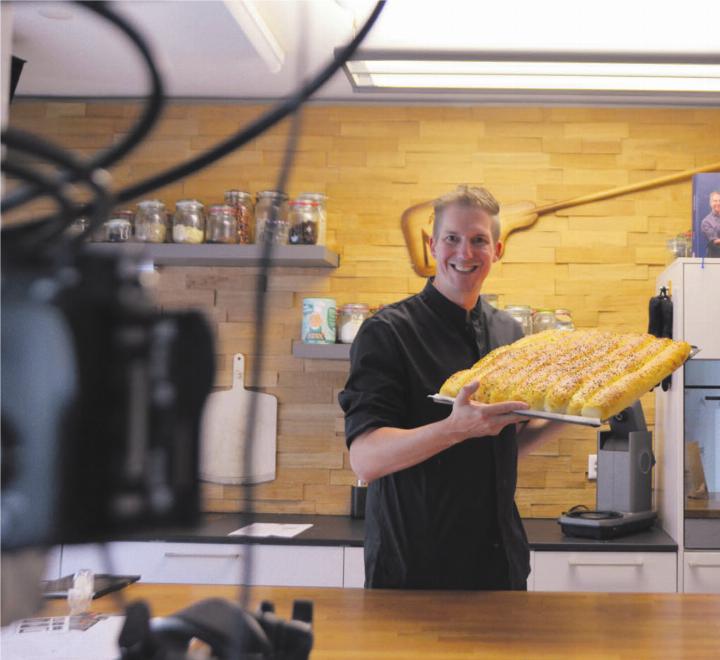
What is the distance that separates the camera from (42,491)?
0.32 metres

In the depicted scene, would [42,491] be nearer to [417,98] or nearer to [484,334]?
[484,334]

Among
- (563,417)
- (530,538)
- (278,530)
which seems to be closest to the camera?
(563,417)

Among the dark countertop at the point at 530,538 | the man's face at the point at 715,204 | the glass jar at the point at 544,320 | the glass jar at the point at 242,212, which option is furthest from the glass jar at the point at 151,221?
the man's face at the point at 715,204

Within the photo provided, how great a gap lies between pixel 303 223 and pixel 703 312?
150 centimetres

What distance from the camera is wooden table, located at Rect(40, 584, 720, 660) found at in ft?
4.35

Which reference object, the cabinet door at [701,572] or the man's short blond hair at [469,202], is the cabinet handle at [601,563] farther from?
the man's short blond hair at [469,202]

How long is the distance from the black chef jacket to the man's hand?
0.85 feet

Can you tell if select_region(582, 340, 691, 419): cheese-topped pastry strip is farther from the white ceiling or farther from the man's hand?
the white ceiling

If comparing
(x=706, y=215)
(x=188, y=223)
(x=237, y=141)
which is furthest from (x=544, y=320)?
(x=237, y=141)

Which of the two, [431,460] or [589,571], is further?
[589,571]

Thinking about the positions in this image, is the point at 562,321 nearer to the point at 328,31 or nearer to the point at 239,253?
the point at 239,253

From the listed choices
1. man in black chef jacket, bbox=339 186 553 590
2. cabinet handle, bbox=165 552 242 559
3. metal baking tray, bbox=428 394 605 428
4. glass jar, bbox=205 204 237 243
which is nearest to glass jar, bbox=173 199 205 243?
glass jar, bbox=205 204 237 243

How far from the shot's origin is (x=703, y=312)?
3170 millimetres

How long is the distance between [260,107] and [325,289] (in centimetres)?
80
